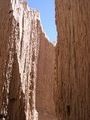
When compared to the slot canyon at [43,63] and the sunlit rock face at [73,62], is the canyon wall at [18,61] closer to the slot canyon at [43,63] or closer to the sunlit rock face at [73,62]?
the slot canyon at [43,63]

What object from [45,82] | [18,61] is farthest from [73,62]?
[45,82]

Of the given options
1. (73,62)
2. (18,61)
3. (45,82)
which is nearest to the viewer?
(73,62)

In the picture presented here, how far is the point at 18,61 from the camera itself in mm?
9938

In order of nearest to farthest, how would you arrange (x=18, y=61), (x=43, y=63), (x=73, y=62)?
(x=73, y=62) → (x=18, y=61) → (x=43, y=63)

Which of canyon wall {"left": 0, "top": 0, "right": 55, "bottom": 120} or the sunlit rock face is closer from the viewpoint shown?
the sunlit rock face

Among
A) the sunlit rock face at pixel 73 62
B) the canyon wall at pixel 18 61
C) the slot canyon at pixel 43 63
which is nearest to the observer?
the sunlit rock face at pixel 73 62

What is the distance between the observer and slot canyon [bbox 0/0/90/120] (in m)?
5.98

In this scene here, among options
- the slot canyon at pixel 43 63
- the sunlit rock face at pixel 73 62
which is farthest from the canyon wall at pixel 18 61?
the sunlit rock face at pixel 73 62

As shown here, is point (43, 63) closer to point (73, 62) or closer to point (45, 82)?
point (45, 82)

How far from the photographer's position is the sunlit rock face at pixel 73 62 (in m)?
5.81

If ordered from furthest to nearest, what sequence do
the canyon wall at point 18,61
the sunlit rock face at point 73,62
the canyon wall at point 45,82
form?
the canyon wall at point 45,82 → the canyon wall at point 18,61 → the sunlit rock face at point 73,62

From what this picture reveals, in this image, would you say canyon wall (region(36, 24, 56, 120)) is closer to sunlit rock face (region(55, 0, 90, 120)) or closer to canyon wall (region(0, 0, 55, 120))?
canyon wall (region(0, 0, 55, 120))

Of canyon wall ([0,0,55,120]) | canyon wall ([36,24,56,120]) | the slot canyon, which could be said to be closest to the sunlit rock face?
the slot canyon

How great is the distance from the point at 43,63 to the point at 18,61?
2746mm
